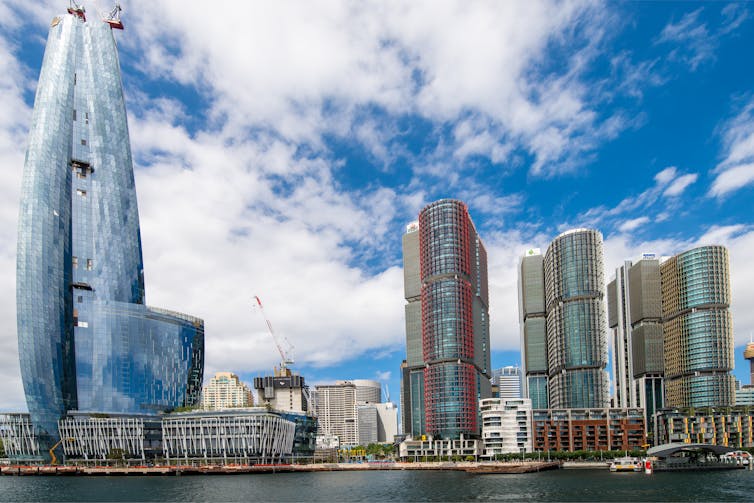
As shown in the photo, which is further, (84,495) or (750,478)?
(750,478)

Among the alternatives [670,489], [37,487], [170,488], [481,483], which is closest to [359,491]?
[481,483]

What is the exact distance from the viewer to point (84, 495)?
152000 mm

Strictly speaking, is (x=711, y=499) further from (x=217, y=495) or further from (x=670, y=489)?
(x=217, y=495)

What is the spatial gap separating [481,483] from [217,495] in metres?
65.4

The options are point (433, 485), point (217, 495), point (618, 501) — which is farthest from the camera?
point (433, 485)

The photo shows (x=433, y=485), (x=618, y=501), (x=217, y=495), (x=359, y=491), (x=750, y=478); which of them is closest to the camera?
(x=618, y=501)

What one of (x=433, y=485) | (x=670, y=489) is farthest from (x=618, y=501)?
(x=433, y=485)

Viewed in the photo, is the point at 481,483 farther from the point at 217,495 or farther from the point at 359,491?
the point at 217,495

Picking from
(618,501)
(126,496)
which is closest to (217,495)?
(126,496)

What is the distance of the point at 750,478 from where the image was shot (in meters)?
184

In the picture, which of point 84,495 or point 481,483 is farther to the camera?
point 481,483

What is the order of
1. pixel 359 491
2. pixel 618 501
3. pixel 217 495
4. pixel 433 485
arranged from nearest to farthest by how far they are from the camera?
pixel 618 501 → pixel 217 495 → pixel 359 491 → pixel 433 485

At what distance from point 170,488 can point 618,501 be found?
103 m

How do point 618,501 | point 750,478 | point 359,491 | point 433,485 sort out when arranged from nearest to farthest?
point 618,501 < point 359,491 < point 433,485 < point 750,478
